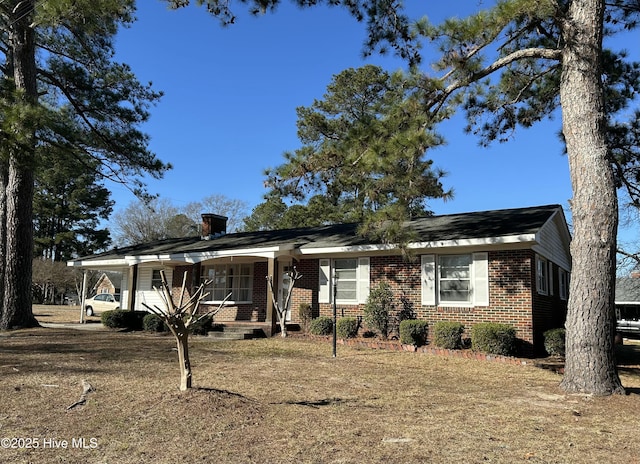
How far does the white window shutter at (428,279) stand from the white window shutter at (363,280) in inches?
67.5

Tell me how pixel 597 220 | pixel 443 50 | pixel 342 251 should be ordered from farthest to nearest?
pixel 342 251 < pixel 443 50 < pixel 597 220

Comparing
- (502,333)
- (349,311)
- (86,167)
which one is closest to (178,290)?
(86,167)

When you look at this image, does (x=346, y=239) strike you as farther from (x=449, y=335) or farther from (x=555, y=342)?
(x=555, y=342)

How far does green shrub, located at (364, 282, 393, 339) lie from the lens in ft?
43.6

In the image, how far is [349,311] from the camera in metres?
14.4

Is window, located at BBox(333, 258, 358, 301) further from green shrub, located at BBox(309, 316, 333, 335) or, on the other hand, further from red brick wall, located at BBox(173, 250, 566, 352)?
green shrub, located at BBox(309, 316, 333, 335)

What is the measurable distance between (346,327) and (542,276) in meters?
5.57

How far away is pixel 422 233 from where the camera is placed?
13695mm

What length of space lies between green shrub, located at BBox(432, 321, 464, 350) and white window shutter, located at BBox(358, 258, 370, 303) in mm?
2744

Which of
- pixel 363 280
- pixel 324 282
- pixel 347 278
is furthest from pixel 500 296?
pixel 324 282

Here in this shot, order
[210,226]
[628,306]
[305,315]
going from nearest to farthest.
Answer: [305,315], [210,226], [628,306]

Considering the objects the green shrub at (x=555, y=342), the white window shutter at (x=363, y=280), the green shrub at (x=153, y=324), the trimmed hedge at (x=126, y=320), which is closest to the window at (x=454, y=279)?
the green shrub at (x=555, y=342)

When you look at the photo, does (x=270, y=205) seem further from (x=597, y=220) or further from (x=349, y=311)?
(x=597, y=220)

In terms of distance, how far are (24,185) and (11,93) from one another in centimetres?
465
